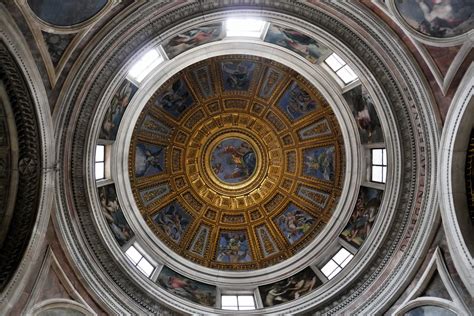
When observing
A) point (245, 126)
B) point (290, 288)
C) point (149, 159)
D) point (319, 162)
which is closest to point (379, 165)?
point (319, 162)

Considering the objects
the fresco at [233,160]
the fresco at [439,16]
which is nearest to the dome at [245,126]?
the fresco at [439,16]

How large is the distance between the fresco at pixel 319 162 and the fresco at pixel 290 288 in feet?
14.9

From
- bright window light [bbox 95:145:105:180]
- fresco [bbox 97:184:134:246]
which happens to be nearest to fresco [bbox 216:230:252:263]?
fresco [bbox 97:184:134:246]

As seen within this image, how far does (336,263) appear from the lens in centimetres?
1786

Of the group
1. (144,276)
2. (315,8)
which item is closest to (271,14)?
(315,8)

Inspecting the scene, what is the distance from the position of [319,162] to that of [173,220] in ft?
22.8

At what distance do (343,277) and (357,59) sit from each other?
7.04 metres

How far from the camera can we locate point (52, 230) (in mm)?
13906

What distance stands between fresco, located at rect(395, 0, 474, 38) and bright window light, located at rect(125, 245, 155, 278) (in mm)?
11899

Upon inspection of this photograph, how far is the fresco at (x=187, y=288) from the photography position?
17188 millimetres

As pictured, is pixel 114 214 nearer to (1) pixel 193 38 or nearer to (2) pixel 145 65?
(2) pixel 145 65

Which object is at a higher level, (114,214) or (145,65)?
(145,65)

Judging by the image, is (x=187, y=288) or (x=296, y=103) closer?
(x=187, y=288)

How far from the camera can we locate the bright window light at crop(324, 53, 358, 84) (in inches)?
660
